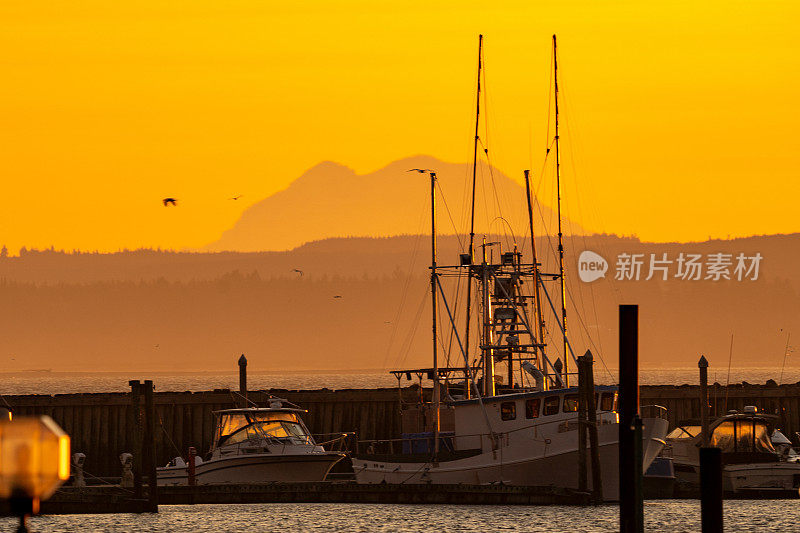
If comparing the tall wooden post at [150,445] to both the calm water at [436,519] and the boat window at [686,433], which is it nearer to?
the calm water at [436,519]

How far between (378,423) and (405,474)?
13.8 m

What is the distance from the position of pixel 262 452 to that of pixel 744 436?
643 inches

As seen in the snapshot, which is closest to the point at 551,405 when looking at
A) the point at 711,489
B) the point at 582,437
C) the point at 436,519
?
the point at 582,437

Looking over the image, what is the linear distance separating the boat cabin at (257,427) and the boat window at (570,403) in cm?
864

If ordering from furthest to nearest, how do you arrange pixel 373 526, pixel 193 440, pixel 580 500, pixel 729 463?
pixel 193 440 → pixel 729 463 → pixel 373 526 → pixel 580 500

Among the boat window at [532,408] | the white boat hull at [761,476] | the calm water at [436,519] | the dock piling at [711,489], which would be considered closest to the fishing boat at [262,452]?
the calm water at [436,519]

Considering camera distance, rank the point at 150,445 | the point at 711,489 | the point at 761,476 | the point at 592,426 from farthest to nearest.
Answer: the point at 761,476
the point at 592,426
the point at 150,445
the point at 711,489

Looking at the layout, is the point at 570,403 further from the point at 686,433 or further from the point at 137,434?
the point at 137,434

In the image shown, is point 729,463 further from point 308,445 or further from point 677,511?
point 308,445

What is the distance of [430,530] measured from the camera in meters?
38.8

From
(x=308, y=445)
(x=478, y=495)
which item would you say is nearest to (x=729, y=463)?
(x=478, y=495)

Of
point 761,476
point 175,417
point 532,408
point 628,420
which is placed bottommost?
point 761,476

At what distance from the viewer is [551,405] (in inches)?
1599

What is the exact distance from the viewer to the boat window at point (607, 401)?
134ft
